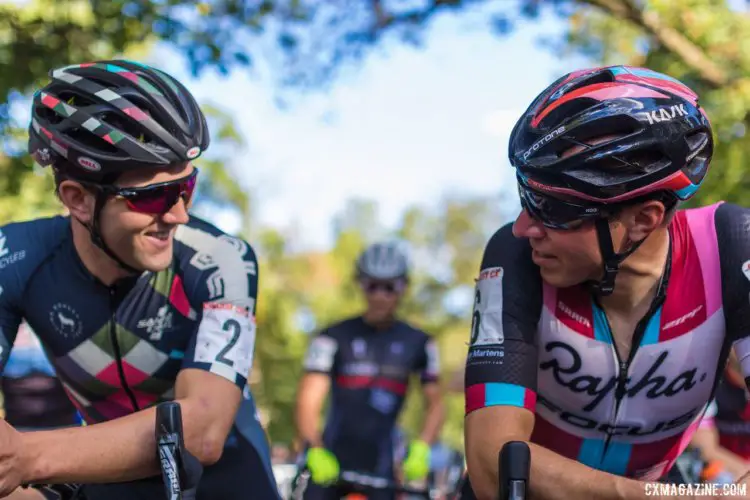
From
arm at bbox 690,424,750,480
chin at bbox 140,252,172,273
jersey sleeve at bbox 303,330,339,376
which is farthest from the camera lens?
jersey sleeve at bbox 303,330,339,376

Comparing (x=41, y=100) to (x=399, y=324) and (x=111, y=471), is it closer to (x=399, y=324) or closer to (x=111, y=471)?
(x=111, y=471)

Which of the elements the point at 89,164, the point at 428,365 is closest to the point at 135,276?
the point at 89,164

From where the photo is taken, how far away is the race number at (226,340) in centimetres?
331

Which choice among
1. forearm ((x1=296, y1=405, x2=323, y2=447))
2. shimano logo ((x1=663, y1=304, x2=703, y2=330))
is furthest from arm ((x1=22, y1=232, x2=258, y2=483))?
forearm ((x1=296, y1=405, x2=323, y2=447))

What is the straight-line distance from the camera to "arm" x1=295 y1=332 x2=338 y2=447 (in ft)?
31.4

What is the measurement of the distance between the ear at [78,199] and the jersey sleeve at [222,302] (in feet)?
1.29

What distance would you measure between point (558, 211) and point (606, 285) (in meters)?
0.36

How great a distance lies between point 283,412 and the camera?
31422 mm

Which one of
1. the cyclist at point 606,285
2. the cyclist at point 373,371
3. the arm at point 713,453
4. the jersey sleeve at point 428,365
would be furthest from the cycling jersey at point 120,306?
the jersey sleeve at point 428,365

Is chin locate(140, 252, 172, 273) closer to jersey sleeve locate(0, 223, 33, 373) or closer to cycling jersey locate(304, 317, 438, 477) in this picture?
jersey sleeve locate(0, 223, 33, 373)

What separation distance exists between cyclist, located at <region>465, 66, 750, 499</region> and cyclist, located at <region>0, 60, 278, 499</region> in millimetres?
920

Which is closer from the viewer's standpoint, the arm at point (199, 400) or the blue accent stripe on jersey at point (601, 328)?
the arm at point (199, 400)

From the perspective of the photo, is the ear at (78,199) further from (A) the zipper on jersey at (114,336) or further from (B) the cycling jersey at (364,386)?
(B) the cycling jersey at (364,386)

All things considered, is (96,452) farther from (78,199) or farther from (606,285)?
(606,285)
